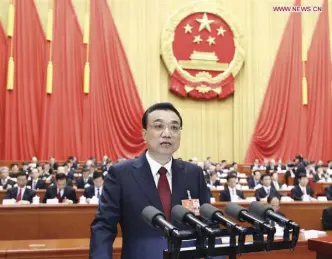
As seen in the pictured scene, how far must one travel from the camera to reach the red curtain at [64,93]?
1052 centimetres

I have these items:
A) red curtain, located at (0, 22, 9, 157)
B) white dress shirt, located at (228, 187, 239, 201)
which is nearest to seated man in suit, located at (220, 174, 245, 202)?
white dress shirt, located at (228, 187, 239, 201)

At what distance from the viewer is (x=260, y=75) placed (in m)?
12.5

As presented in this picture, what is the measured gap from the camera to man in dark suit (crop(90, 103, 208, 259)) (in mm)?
1329

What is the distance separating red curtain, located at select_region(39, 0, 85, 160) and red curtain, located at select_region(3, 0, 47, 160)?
241 millimetres

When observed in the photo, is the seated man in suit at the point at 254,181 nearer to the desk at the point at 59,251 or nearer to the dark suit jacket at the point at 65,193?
the dark suit jacket at the point at 65,193

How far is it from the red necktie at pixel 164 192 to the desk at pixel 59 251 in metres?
1.19

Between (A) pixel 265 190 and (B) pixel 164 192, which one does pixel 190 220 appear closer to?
(B) pixel 164 192

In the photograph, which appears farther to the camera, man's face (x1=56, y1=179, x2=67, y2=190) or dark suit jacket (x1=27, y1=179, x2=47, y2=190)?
dark suit jacket (x1=27, y1=179, x2=47, y2=190)

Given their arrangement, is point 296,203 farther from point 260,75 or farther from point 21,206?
point 260,75

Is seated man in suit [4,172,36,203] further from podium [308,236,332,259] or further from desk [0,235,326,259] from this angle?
podium [308,236,332,259]

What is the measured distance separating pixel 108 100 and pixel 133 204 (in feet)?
32.8

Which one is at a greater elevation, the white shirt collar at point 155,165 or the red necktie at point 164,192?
the white shirt collar at point 155,165

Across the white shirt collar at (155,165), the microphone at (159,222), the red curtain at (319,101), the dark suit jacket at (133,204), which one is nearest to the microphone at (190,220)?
the microphone at (159,222)

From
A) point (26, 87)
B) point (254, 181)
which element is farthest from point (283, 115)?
point (26, 87)
